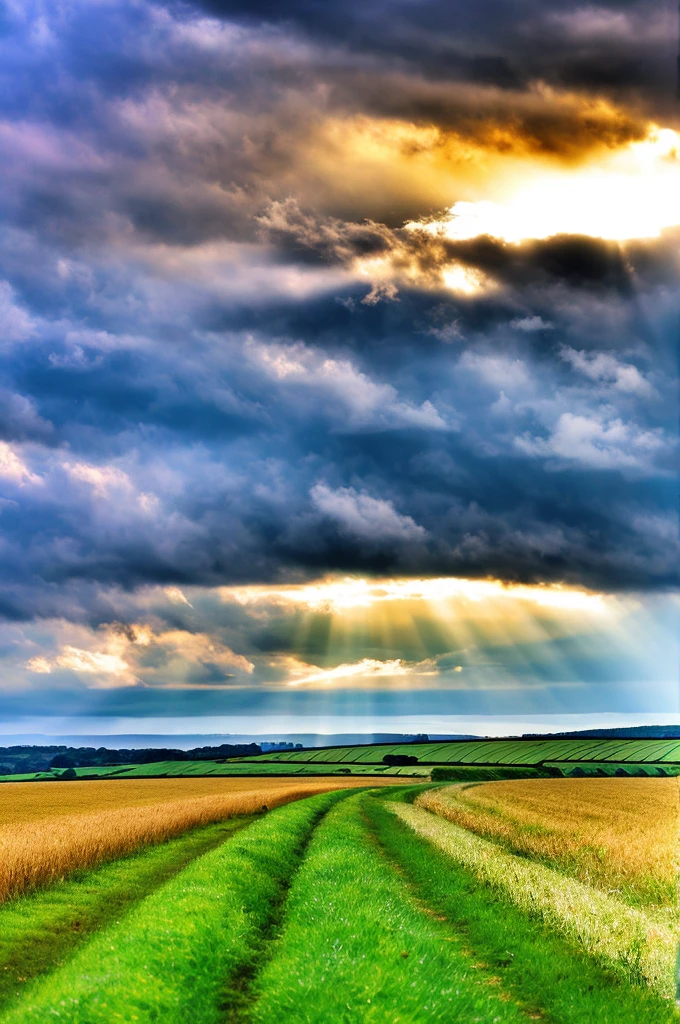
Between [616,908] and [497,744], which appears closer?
[616,908]

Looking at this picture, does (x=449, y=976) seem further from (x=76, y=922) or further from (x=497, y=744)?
(x=497, y=744)

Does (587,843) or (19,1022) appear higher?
(19,1022)

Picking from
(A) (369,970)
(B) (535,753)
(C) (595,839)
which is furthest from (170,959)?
(B) (535,753)

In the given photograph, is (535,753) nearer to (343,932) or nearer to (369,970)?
(343,932)

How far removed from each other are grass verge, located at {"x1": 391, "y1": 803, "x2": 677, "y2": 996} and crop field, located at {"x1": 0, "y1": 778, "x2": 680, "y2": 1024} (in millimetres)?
55

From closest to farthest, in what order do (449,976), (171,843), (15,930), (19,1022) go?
(19,1022) < (449,976) < (15,930) < (171,843)

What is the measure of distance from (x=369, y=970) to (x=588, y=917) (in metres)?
6.09

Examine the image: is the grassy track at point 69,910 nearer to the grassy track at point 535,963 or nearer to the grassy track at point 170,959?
the grassy track at point 170,959

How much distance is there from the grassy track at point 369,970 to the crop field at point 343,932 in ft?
0.14

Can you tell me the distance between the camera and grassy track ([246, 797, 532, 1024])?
1091 cm

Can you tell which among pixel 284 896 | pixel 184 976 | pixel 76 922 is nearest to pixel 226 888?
pixel 284 896

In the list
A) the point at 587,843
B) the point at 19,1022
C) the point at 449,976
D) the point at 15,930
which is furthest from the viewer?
the point at 587,843

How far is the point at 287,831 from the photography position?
114 ft

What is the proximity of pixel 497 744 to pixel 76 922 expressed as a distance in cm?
18814
